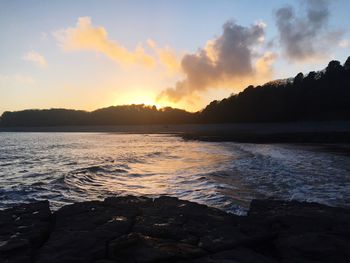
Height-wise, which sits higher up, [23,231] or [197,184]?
[23,231]

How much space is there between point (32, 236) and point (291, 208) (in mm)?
5893

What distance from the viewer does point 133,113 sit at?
157 metres

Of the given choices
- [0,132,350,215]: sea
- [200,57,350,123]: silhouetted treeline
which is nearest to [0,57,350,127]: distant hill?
[200,57,350,123]: silhouetted treeline

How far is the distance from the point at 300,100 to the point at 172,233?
9702 cm

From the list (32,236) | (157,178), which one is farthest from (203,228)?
(157,178)

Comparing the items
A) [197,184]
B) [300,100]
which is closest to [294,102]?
[300,100]

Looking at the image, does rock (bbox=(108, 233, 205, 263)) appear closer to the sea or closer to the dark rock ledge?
the dark rock ledge

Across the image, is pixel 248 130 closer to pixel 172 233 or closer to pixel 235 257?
→ pixel 172 233

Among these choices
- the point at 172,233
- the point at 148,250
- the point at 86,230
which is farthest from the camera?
the point at 86,230

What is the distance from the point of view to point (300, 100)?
316ft

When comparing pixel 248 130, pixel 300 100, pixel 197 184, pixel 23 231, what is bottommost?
pixel 197 184

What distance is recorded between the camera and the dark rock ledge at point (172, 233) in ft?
18.7

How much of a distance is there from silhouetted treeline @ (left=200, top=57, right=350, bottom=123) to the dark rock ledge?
3236 inches

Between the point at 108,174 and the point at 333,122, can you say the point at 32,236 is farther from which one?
the point at 333,122
